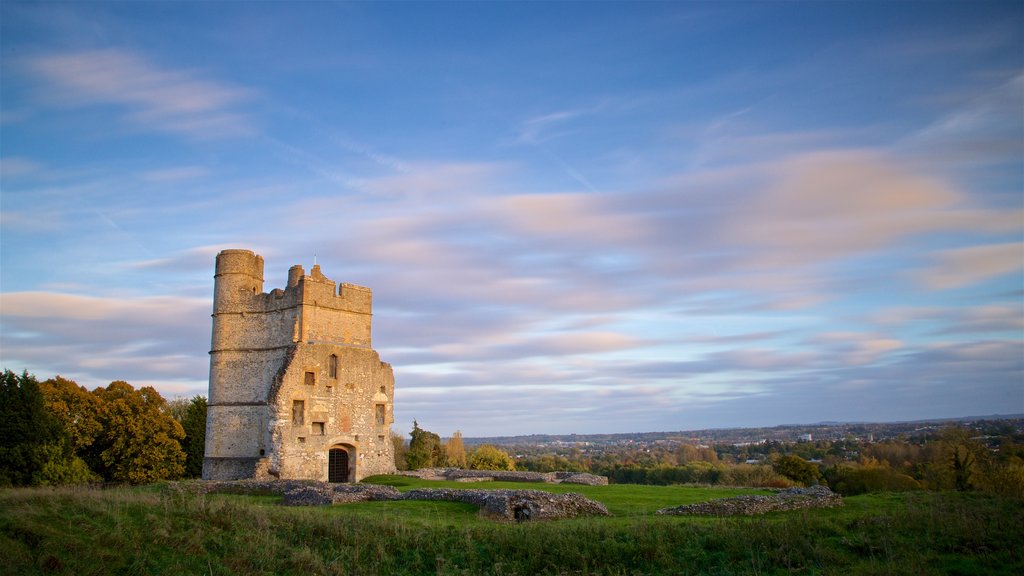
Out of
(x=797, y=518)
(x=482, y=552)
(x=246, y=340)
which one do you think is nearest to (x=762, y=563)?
(x=797, y=518)

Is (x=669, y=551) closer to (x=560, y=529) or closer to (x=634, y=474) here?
(x=560, y=529)

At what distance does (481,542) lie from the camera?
1474cm

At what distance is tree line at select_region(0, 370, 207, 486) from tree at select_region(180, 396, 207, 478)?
52 millimetres

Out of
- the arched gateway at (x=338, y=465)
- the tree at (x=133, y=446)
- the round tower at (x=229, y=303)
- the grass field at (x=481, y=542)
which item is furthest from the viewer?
the tree at (x=133, y=446)

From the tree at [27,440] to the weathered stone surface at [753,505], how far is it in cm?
2485

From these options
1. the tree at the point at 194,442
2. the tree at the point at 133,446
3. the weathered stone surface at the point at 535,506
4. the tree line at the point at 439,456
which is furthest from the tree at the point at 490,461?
the weathered stone surface at the point at 535,506

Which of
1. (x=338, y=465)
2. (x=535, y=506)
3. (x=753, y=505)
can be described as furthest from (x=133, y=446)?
(x=753, y=505)

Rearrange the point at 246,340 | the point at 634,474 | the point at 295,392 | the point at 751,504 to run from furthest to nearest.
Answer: the point at 634,474, the point at 246,340, the point at 295,392, the point at 751,504

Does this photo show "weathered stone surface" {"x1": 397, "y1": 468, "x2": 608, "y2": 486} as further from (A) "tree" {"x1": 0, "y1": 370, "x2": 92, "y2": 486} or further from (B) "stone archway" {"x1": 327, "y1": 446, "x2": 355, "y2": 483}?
(A) "tree" {"x1": 0, "y1": 370, "x2": 92, "y2": 486}

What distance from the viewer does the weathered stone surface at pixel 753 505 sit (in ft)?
58.1

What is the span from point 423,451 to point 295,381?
2055cm

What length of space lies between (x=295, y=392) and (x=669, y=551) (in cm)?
2064

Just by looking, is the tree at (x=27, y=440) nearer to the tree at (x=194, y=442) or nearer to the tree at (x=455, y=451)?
the tree at (x=194, y=442)

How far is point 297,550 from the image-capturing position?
1388cm
